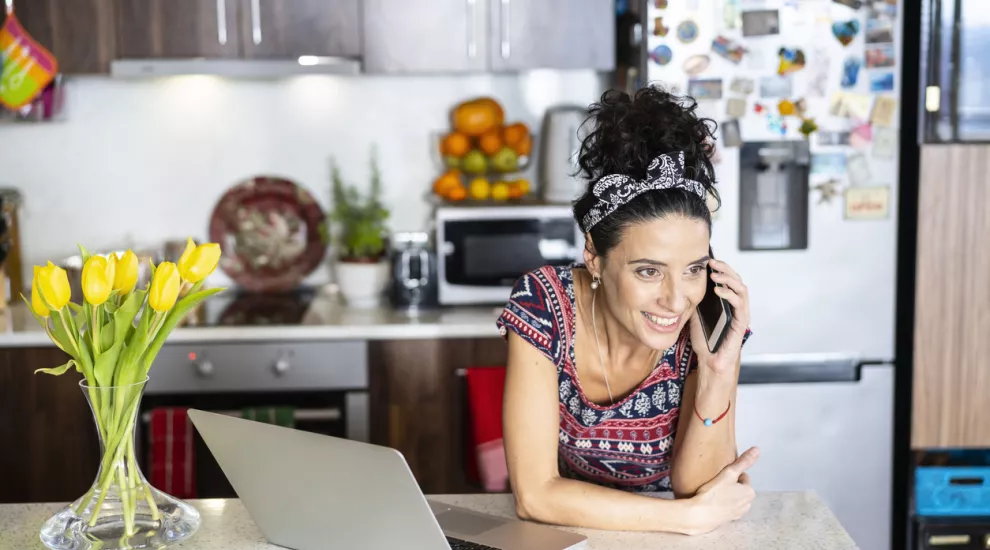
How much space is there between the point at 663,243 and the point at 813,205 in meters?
1.37

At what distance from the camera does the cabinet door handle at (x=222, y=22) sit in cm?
304

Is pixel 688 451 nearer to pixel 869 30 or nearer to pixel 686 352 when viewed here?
pixel 686 352

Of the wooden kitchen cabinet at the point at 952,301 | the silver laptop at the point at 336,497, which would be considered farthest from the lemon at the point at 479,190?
the silver laptop at the point at 336,497

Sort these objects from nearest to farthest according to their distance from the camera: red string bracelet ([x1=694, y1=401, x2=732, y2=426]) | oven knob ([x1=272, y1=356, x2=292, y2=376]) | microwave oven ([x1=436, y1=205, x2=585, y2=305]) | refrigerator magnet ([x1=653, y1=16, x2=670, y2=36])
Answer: red string bracelet ([x1=694, y1=401, x2=732, y2=426]), refrigerator magnet ([x1=653, y1=16, x2=670, y2=36]), oven knob ([x1=272, y1=356, x2=292, y2=376]), microwave oven ([x1=436, y1=205, x2=585, y2=305])

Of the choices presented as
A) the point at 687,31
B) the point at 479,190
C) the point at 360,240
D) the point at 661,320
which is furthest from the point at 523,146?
the point at 661,320

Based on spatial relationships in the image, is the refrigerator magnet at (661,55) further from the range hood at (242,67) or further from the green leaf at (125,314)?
the green leaf at (125,314)

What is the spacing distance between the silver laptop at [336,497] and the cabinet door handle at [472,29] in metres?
1.89

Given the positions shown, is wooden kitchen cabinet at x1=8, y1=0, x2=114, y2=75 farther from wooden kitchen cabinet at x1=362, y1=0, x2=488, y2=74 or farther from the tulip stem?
the tulip stem

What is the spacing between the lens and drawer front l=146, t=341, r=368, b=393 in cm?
289

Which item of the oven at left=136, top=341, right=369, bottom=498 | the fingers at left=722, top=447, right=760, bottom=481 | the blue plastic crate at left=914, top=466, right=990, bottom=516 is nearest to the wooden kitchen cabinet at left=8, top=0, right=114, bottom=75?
the oven at left=136, top=341, right=369, bottom=498

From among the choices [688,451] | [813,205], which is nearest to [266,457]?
[688,451]

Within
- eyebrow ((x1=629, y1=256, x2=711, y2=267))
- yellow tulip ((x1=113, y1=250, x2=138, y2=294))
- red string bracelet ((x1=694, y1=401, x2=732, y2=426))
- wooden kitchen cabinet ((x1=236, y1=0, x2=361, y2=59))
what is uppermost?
wooden kitchen cabinet ((x1=236, y1=0, x2=361, y2=59))

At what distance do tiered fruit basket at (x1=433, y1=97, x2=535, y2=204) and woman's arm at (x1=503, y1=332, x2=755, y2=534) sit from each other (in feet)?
5.16

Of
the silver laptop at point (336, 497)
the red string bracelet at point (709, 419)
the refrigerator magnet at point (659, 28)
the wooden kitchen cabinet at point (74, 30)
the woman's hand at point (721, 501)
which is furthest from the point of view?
the wooden kitchen cabinet at point (74, 30)
